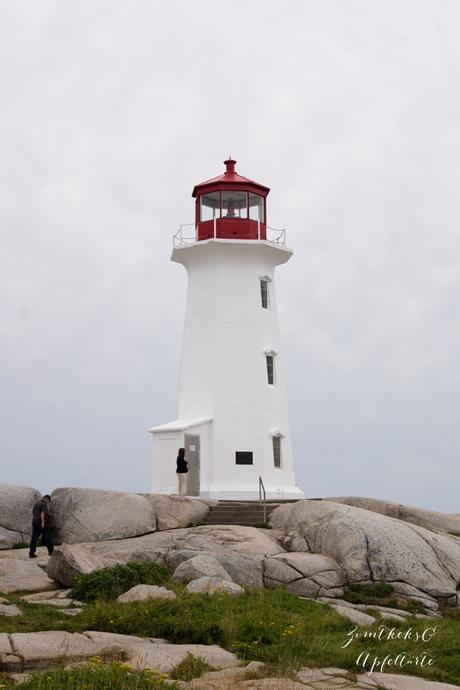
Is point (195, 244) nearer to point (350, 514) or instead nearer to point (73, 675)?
point (350, 514)

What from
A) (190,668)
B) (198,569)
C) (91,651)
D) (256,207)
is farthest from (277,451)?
(190,668)

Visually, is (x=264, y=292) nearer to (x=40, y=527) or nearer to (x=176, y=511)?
(x=176, y=511)

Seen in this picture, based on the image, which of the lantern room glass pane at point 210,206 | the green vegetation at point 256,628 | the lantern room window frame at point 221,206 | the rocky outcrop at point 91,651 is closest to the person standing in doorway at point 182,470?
the lantern room window frame at point 221,206

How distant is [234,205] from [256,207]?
87 centimetres

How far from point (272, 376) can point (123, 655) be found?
20586 mm

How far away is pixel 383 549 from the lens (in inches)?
806

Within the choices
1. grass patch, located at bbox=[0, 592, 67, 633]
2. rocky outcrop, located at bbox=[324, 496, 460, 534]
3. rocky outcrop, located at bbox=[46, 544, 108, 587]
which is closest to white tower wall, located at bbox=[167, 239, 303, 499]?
rocky outcrop, located at bbox=[324, 496, 460, 534]

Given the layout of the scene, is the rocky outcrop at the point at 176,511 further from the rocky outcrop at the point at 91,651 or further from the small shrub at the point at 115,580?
the rocky outcrop at the point at 91,651

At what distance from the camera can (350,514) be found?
2152cm

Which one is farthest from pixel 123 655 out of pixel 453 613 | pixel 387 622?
pixel 453 613

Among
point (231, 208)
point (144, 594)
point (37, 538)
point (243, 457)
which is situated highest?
point (231, 208)

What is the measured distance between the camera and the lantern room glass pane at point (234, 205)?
3188 centimetres

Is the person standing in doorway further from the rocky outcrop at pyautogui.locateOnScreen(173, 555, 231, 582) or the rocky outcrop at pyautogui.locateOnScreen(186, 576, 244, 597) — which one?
the rocky outcrop at pyautogui.locateOnScreen(186, 576, 244, 597)

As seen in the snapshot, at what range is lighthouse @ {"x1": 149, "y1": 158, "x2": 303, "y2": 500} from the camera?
29.5m
